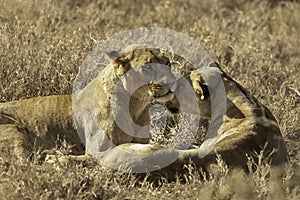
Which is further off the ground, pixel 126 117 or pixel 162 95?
pixel 162 95

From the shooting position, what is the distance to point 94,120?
6.53 m

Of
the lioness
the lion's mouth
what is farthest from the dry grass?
the lion's mouth

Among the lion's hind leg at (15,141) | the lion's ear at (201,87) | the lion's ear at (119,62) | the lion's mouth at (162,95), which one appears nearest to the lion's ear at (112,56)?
the lion's ear at (119,62)

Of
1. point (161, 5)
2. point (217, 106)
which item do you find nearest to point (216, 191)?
point (217, 106)

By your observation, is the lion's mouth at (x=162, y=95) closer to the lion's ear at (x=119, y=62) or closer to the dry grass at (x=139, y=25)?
the lion's ear at (x=119, y=62)

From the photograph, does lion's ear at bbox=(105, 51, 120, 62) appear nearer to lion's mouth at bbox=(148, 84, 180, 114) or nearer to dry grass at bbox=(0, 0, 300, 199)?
lion's mouth at bbox=(148, 84, 180, 114)

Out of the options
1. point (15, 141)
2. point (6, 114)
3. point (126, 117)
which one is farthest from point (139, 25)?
point (15, 141)

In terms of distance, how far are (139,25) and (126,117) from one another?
13.9ft

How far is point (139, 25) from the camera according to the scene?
10578 mm

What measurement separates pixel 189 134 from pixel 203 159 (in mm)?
1237

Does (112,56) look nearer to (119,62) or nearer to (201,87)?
(119,62)

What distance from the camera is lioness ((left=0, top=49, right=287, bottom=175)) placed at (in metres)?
6.03

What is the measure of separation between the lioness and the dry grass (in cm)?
35

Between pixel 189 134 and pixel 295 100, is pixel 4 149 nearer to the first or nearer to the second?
pixel 189 134
